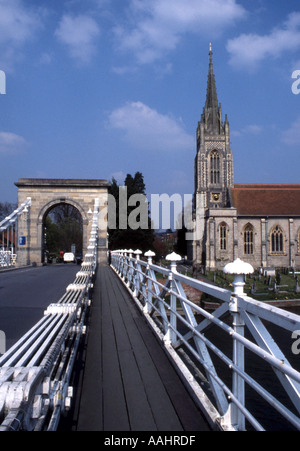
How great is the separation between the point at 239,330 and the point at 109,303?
5.98m

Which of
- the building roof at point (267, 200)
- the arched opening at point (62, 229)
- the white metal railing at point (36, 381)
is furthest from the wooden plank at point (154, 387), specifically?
the building roof at point (267, 200)

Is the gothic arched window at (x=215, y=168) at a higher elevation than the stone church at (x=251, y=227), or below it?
higher

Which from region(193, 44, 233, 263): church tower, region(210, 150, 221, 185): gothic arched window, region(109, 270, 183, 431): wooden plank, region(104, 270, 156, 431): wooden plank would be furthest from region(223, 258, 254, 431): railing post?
region(210, 150, 221, 185): gothic arched window

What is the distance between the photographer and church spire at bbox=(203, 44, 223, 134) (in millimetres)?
64562

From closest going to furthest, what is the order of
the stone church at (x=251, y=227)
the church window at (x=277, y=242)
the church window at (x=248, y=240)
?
1. the stone church at (x=251, y=227)
2. the church window at (x=277, y=242)
3. the church window at (x=248, y=240)

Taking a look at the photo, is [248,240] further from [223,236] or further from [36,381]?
[36,381]

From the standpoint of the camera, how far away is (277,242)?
158ft

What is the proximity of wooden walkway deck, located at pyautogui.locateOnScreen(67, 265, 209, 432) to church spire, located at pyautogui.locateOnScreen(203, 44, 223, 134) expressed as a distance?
62170mm

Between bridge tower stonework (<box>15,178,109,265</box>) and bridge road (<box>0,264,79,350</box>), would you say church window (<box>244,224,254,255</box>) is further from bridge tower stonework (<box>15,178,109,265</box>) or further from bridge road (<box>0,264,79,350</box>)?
bridge road (<box>0,264,79,350</box>)

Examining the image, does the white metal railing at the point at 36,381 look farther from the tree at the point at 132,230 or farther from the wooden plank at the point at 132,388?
the tree at the point at 132,230

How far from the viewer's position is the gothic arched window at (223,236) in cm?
4794

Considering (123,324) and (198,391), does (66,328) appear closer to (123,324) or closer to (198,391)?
(198,391)

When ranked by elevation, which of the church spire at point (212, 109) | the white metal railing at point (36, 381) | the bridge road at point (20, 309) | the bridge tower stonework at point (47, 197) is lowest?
the bridge road at point (20, 309)

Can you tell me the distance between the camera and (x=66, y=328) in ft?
10.2
